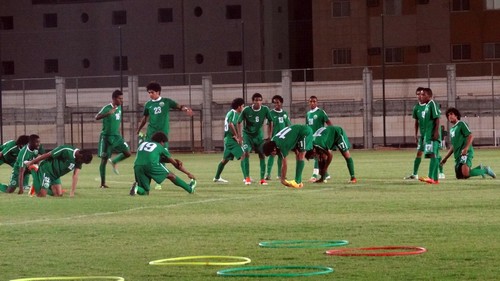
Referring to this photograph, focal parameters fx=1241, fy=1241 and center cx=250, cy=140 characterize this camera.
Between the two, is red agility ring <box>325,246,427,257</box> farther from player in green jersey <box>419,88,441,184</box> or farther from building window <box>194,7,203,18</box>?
building window <box>194,7,203,18</box>

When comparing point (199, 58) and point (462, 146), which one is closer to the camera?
point (462, 146)

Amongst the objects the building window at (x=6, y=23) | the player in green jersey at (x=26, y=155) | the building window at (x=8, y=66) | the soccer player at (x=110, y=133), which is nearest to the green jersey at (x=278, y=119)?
the soccer player at (x=110, y=133)

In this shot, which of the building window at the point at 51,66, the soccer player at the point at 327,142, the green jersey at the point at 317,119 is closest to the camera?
the soccer player at the point at 327,142

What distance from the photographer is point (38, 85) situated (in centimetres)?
7138

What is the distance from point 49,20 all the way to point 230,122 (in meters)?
52.7

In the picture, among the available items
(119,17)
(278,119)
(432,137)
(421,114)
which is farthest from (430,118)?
(119,17)

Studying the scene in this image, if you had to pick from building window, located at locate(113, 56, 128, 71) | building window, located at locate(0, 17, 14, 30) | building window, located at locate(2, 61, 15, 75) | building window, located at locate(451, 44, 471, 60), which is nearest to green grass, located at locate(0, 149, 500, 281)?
building window, located at locate(451, 44, 471, 60)

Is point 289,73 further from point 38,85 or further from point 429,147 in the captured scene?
point 429,147

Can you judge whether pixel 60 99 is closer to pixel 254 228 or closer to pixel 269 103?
pixel 269 103

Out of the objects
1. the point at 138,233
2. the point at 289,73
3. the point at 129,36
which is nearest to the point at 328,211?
the point at 138,233

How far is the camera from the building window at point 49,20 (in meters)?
79.8

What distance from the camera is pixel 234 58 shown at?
253ft

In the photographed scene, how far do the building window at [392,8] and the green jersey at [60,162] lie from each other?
54.5 m

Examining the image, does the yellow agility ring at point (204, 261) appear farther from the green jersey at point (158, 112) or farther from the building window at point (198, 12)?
the building window at point (198, 12)
